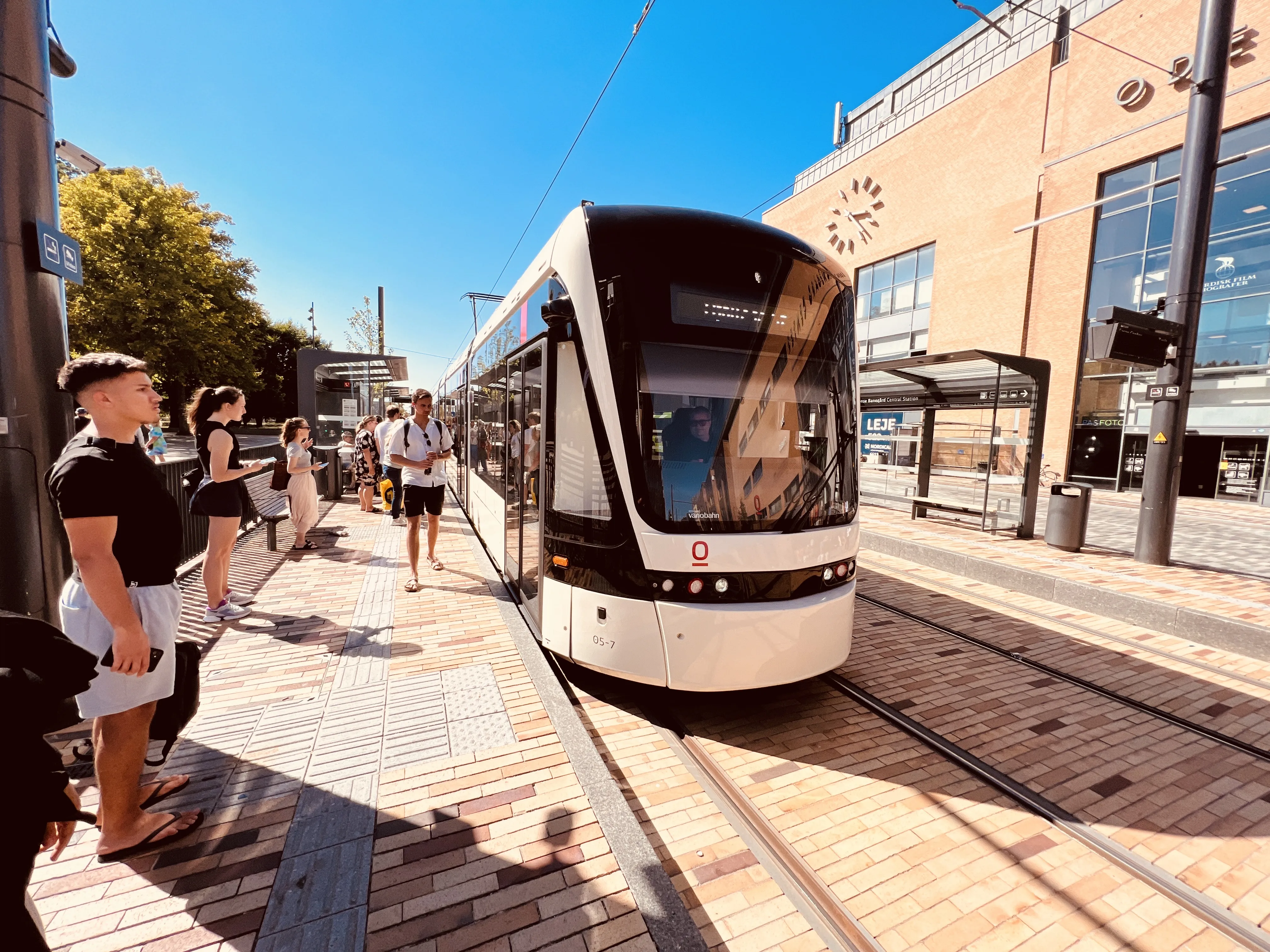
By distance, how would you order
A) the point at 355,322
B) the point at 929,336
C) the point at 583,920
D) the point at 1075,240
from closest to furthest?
the point at 583,920 < the point at 1075,240 < the point at 929,336 < the point at 355,322

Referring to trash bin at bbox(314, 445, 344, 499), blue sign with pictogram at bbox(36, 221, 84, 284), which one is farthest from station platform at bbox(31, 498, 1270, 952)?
trash bin at bbox(314, 445, 344, 499)

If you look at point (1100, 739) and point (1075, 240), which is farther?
point (1075, 240)

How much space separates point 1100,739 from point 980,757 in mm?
928

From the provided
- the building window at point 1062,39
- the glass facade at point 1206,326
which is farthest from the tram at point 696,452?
the building window at point 1062,39

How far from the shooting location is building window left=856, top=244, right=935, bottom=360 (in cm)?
2361

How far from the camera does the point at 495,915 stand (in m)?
2.09

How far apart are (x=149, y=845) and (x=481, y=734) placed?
148 centimetres

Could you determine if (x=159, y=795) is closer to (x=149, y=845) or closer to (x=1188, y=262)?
(x=149, y=845)

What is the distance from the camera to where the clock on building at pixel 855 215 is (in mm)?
25328

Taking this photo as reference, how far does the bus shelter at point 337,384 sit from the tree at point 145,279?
1927 cm

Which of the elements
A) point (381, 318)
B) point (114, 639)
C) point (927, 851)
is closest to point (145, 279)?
point (381, 318)

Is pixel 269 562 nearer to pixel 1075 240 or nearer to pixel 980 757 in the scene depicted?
pixel 980 757

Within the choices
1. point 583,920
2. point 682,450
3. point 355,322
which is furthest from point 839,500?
point 355,322

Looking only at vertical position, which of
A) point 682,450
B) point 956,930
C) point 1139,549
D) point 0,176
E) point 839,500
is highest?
point 0,176
